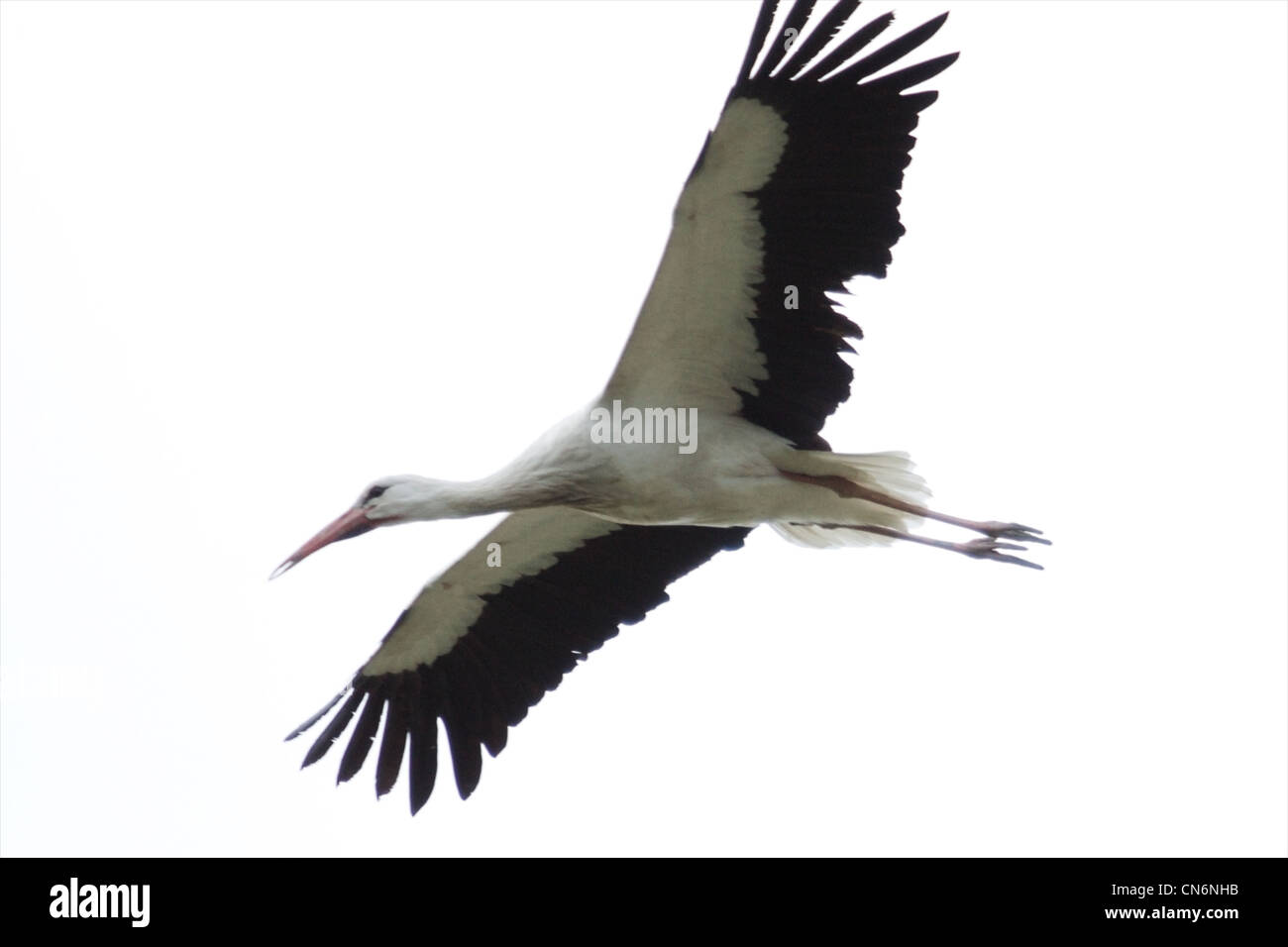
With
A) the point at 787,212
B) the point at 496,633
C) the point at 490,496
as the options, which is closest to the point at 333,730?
the point at 496,633

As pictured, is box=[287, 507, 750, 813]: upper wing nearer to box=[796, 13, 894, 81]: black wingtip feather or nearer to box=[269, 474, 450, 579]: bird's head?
box=[269, 474, 450, 579]: bird's head

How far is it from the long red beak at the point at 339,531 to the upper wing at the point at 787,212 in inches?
41.8

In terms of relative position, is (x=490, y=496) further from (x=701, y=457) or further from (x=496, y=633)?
(x=496, y=633)

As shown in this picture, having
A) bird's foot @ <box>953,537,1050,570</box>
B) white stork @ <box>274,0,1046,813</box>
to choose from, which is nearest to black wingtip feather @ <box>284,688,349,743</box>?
white stork @ <box>274,0,1046,813</box>

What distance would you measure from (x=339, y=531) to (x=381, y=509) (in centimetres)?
19

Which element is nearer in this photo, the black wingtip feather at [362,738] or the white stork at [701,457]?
the white stork at [701,457]

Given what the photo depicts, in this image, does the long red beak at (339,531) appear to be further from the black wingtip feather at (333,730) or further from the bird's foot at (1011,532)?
the bird's foot at (1011,532)

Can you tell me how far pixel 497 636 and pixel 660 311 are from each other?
1745 millimetres

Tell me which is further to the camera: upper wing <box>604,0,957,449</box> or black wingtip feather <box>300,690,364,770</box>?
black wingtip feather <box>300,690,364,770</box>

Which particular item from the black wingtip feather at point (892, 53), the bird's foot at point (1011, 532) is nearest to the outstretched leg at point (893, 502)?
the bird's foot at point (1011, 532)

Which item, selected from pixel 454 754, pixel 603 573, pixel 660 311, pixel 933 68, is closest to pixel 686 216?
pixel 660 311

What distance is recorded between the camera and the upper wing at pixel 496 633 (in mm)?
7062

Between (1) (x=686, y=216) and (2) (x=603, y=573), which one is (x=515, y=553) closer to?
(2) (x=603, y=573)

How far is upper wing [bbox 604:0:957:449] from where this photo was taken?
5648 mm
